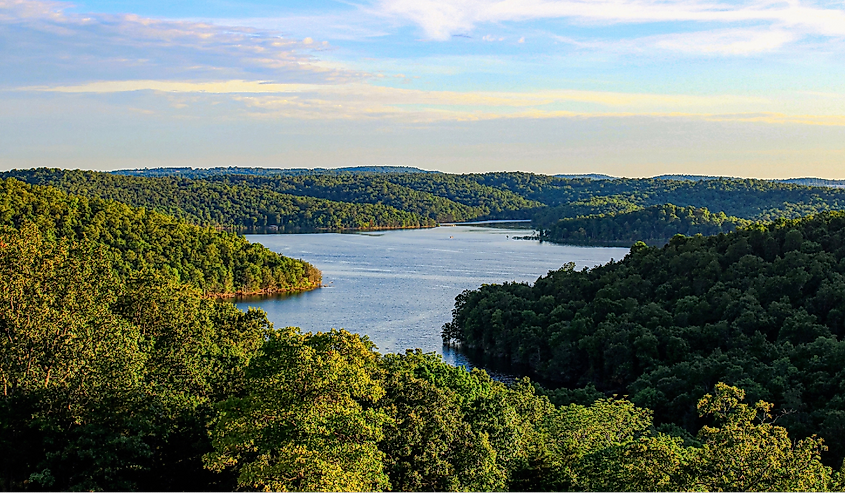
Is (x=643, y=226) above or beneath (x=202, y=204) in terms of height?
beneath

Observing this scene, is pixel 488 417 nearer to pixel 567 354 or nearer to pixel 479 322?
pixel 567 354

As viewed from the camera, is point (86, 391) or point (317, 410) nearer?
point (317, 410)

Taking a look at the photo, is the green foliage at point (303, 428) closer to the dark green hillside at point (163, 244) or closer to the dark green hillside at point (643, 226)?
the dark green hillside at point (163, 244)

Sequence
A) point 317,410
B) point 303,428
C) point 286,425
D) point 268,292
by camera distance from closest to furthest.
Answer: point 303,428 < point 317,410 < point 286,425 < point 268,292

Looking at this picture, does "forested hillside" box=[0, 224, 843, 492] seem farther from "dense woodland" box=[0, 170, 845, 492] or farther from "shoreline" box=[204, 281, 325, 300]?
"shoreline" box=[204, 281, 325, 300]

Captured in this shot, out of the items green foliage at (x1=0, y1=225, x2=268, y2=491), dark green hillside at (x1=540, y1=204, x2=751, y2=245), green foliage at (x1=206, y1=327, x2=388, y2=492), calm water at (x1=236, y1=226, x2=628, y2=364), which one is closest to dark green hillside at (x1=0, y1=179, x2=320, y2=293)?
calm water at (x1=236, y1=226, x2=628, y2=364)

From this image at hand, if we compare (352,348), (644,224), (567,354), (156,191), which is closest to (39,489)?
(352,348)

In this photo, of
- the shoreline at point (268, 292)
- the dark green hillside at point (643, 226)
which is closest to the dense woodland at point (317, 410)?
the shoreline at point (268, 292)

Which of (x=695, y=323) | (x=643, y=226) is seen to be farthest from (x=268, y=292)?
(x=643, y=226)

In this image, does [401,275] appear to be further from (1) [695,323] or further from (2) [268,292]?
(1) [695,323]
